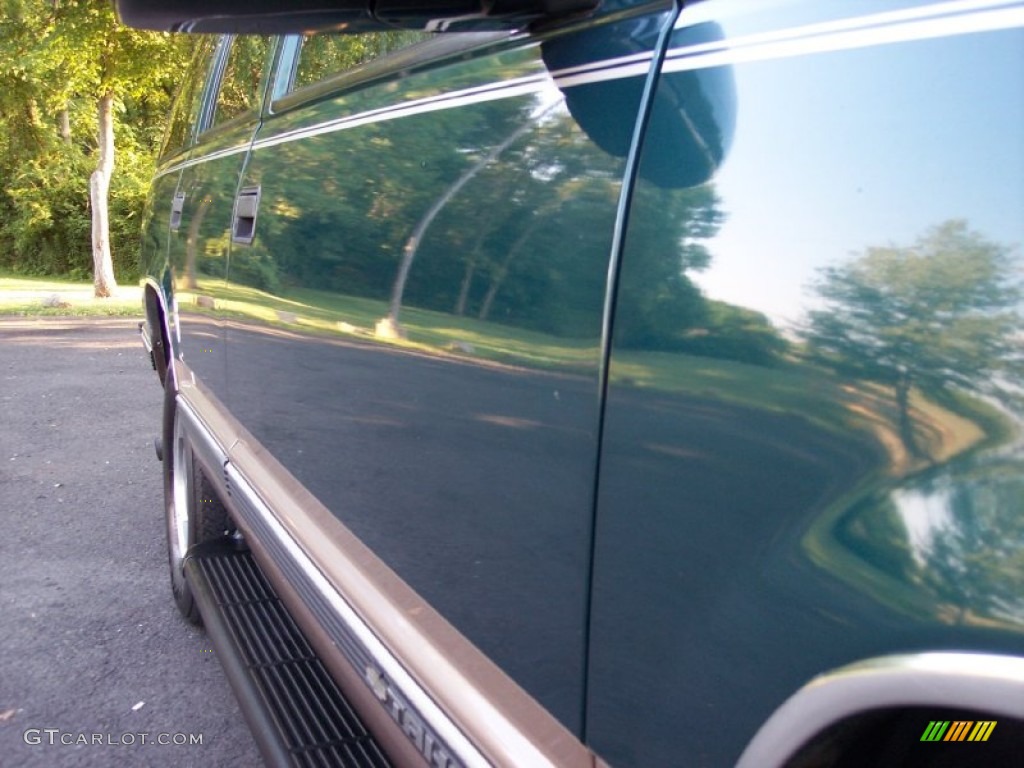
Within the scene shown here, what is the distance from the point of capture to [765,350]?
1028 millimetres

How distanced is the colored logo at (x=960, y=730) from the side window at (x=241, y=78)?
2.44 m

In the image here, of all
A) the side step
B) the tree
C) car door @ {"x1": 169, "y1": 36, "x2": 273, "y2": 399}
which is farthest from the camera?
car door @ {"x1": 169, "y1": 36, "x2": 273, "y2": 399}

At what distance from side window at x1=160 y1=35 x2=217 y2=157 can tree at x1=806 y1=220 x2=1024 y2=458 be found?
3.48 meters

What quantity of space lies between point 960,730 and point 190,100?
4040 millimetres

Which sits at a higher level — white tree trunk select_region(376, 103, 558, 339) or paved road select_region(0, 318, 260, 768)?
white tree trunk select_region(376, 103, 558, 339)

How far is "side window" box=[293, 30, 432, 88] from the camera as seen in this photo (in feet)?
6.37

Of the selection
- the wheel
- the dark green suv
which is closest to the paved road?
the wheel

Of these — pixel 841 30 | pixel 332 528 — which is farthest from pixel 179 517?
pixel 841 30

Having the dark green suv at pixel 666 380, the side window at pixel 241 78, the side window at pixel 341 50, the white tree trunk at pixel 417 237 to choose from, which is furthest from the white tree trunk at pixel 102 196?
the white tree trunk at pixel 417 237

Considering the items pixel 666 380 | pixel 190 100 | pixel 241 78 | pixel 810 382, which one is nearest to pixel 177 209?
pixel 241 78

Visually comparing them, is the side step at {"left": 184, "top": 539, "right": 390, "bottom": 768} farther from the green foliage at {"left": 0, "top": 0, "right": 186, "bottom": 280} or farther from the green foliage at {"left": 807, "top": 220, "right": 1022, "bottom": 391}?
the green foliage at {"left": 0, "top": 0, "right": 186, "bottom": 280}

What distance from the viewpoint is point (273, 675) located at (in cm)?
240

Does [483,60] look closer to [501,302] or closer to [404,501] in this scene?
[501,302]

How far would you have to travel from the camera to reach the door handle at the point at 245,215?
2.49 metres
